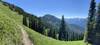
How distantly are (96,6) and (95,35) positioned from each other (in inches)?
564

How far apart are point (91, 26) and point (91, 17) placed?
4355 mm

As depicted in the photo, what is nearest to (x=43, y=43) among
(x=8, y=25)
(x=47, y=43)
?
(x=47, y=43)

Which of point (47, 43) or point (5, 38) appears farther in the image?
point (47, 43)

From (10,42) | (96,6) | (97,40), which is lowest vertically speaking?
(97,40)

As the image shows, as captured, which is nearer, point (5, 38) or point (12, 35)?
point (5, 38)

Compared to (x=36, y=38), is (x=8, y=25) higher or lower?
higher

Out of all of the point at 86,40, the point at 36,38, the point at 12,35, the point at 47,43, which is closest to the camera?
the point at 12,35

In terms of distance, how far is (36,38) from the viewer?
182ft

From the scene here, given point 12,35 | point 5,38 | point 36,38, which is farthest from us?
point 36,38

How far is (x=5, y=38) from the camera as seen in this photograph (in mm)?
30922

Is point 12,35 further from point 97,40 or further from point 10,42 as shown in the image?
point 97,40

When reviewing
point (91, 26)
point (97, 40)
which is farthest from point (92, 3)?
point (97, 40)

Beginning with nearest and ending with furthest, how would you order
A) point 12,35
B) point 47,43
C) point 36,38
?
point 12,35
point 36,38
point 47,43

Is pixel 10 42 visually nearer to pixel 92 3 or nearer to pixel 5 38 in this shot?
pixel 5 38
